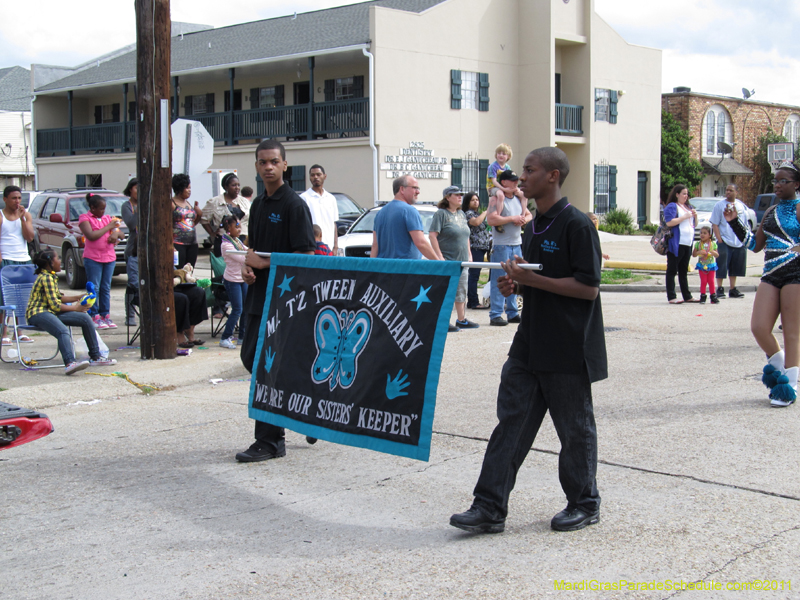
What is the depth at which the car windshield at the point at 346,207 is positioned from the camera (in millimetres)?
21414

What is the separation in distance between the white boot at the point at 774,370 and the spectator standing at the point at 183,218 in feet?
22.4

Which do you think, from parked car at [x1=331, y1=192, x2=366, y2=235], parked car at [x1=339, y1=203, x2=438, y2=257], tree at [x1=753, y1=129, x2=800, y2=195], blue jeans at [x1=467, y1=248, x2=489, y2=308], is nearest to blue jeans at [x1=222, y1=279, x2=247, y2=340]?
parked car at [x1=339, y1=203, x2=438, y2=257]

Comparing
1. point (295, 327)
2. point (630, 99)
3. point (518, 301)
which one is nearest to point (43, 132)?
point (630, 99)

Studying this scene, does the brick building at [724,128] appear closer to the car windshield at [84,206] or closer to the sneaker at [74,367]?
the car windshield at [84,206]

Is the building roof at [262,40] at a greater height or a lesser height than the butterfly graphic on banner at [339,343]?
greater

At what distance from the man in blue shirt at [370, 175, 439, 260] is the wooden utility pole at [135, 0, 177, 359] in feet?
7.56

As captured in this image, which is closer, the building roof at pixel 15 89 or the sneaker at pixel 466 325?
the sneaker at pixel 466 325

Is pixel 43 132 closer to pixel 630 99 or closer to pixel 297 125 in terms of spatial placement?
pixel 297 125

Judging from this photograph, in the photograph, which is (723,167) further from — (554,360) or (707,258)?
(554,360)

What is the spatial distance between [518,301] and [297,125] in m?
18.4

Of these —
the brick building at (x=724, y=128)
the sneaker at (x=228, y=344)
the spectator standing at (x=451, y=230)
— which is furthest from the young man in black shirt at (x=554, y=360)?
the brick building at (x=724, y=128)

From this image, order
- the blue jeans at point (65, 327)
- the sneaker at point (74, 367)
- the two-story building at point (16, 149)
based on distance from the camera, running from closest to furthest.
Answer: the sneaker at point (74, 367) < the blue jeans at point (65, 327) < the two-story building at point (16, 149)

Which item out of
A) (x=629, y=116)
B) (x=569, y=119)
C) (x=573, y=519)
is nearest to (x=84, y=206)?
(x=573, y=519)

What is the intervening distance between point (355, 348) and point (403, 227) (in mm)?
4611
